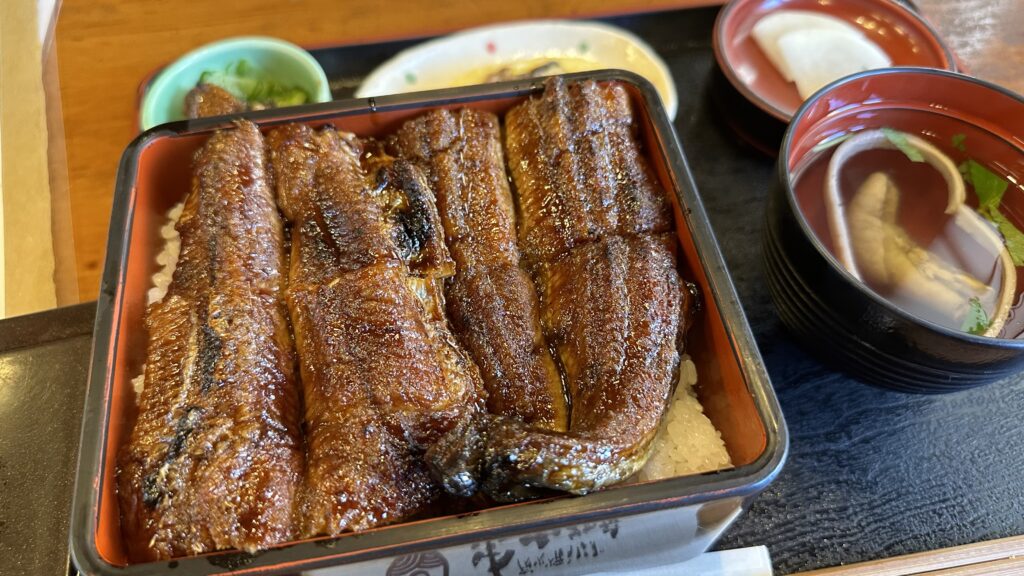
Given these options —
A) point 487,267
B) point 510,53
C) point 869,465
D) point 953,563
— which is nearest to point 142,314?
point 487,267

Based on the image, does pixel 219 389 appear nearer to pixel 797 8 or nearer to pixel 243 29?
pixel 243 29

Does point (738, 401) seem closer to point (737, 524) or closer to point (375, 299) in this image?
point (737, 524)

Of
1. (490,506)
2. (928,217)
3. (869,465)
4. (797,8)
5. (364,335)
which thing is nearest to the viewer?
(490,506)

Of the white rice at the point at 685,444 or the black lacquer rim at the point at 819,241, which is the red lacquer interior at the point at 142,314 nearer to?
the white rice at the point at 685,444

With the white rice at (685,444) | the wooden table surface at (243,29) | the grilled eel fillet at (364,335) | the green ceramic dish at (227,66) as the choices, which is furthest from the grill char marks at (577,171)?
the wooden table surface at (243,29)

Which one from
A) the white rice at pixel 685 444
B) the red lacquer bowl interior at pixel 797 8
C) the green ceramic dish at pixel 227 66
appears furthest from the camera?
the red lacquer bowl interior at pixel 797 8

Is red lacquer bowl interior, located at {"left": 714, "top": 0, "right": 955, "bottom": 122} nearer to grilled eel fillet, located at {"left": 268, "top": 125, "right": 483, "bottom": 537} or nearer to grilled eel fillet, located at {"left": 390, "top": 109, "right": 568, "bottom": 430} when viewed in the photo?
grilled eel fillet, located at {"left": 390, "top": 109, "right": 568, "bottom": 430}
